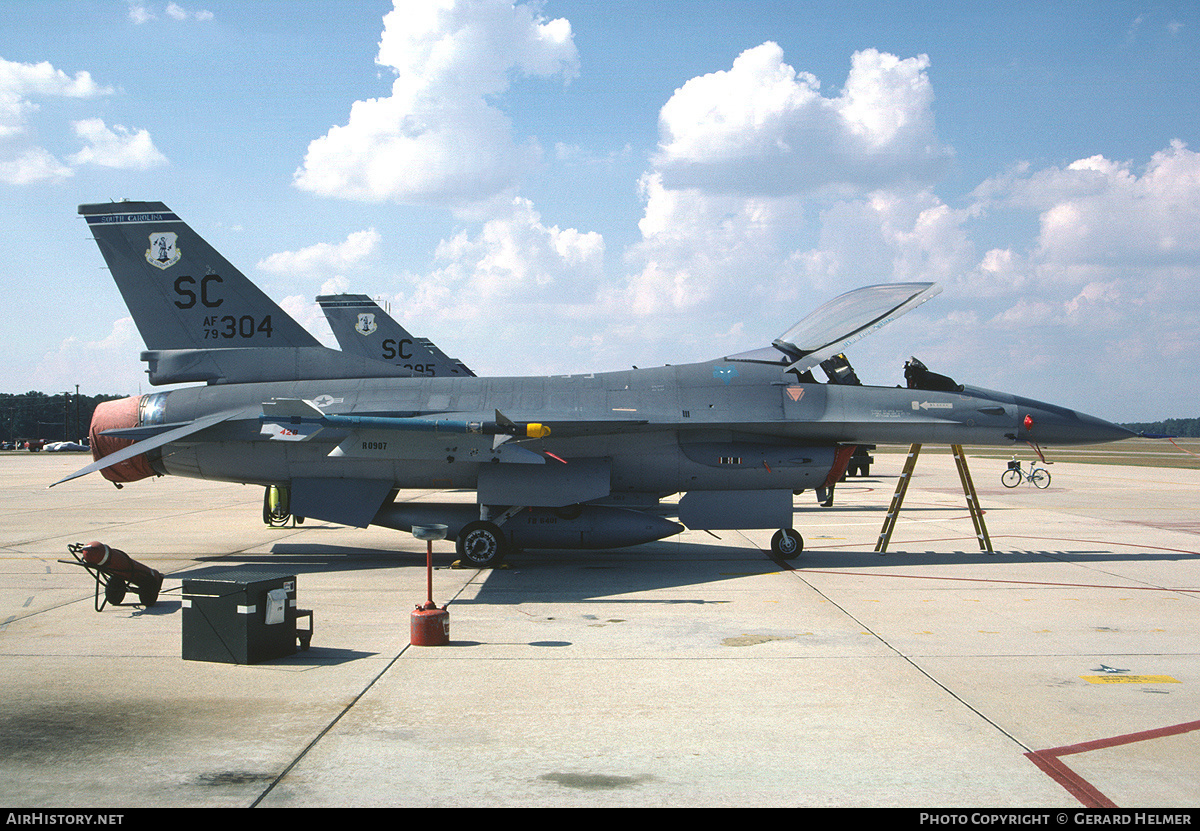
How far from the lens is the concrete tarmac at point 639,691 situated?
4.41m

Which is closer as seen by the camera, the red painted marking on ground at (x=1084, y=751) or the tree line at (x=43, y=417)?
the red painted marking on ground at (x=1084, y=751)

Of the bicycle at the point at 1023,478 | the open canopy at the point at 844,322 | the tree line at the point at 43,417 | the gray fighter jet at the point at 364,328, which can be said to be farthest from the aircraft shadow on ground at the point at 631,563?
the tree line at the point at 43,417

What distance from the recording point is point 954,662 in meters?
6.84

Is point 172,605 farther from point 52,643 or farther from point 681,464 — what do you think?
point 681,464

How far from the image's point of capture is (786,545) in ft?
40.6

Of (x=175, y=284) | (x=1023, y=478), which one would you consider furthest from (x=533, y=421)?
(x=1023, y=478)

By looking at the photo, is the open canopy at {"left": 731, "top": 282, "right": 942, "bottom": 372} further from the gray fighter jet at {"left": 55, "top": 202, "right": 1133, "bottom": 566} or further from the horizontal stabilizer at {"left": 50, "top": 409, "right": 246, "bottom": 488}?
the horizontal stabilizer at {"left": 50, "top": 409, "right": 246, "bottom": 488}

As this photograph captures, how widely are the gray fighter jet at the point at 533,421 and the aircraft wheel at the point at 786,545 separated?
0.7 inches

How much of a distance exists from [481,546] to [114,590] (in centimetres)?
458

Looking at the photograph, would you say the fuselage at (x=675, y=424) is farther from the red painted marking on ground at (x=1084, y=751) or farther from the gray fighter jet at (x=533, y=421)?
the red painted marking on ground at (x=1084, y=751)

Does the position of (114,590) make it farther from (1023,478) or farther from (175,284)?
(1023,478)

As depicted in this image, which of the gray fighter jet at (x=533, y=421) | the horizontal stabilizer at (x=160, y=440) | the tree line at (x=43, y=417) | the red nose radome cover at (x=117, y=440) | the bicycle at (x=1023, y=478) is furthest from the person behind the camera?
the tree line at (x=43, y=417)

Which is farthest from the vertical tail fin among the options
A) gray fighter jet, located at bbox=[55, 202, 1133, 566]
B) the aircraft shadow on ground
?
the aircraft shadow on ground

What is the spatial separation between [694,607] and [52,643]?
626cm
